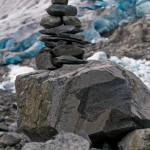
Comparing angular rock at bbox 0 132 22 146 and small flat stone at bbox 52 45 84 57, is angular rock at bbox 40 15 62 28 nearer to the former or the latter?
small flat stone at bbox 52 45 84 57

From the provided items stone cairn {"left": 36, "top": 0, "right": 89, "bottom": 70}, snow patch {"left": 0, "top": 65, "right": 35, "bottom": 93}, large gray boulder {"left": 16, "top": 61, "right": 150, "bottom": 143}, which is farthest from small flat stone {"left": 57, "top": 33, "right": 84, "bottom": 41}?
snow patch {"left": 0, "top": 65, "right": 35, "bottom": 93}

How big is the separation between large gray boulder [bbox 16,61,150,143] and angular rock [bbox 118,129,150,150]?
26cm

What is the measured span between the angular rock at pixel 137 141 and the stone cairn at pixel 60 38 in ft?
6.41

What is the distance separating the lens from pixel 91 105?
7605 millimetres

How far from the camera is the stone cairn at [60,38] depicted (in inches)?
333

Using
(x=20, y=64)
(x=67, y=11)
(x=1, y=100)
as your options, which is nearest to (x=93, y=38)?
(x=20, y=64)

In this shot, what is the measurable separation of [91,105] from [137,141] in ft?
3.50

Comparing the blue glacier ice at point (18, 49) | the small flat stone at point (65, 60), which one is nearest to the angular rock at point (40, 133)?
the small flat stone at point (65, 60)

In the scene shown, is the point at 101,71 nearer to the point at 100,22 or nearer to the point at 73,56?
the point at 73,56

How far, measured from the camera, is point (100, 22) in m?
21.9

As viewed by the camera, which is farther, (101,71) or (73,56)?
(73,56)

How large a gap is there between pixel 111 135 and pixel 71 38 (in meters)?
2.11

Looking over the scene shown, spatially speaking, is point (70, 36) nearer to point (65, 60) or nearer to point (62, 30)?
point (62, 30)

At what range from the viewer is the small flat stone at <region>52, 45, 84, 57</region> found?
8.45 m
